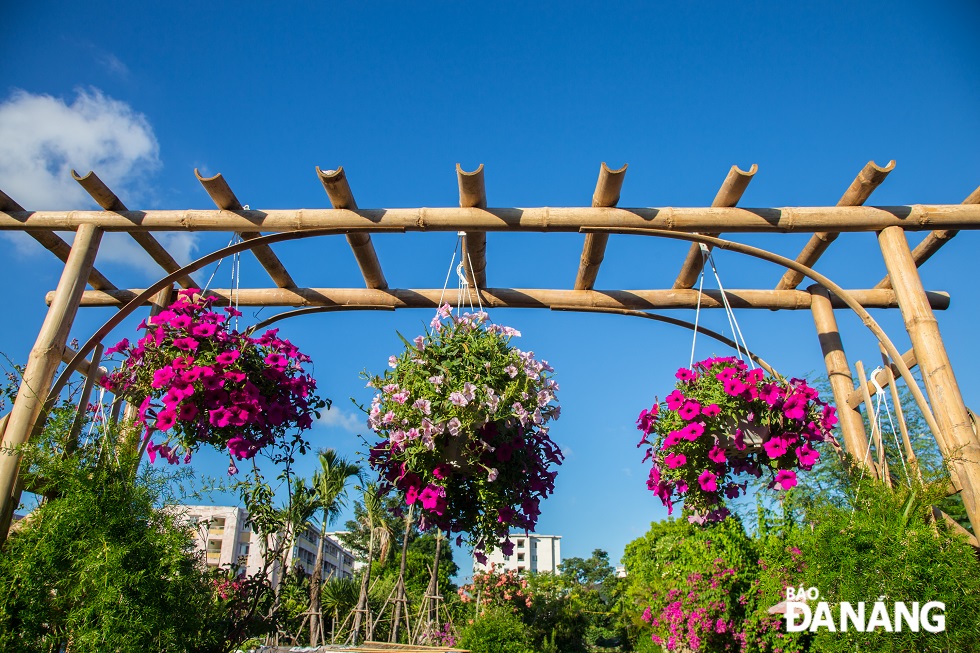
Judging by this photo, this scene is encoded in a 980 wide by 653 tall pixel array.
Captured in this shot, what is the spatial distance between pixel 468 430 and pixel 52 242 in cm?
300

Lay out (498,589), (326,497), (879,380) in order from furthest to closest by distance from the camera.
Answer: (498,589)
(326,497)
(879,380)

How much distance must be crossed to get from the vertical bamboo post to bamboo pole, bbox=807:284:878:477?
64cm

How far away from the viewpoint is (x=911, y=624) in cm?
209

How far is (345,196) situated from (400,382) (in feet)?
3.81

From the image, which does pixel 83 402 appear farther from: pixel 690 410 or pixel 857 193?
pixel 857 193

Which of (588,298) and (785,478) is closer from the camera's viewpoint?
(785,478)

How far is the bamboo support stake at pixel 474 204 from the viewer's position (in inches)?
127

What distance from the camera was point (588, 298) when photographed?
13.7 ft

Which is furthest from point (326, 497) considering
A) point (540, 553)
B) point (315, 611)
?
point (540, 553)

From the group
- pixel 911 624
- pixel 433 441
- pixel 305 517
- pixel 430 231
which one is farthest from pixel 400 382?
pixel 305 517

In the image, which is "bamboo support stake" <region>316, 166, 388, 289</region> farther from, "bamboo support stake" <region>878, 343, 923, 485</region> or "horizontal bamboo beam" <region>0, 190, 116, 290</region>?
"bamboo support stake" <region>878, 343, 923, 485</region>

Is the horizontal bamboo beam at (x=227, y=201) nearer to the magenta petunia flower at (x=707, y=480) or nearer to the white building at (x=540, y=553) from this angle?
the magenta petunia flower at (x=707, y=480)

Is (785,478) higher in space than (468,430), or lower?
lower

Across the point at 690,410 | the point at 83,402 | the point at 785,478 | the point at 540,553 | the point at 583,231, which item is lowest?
the point at 785,478
